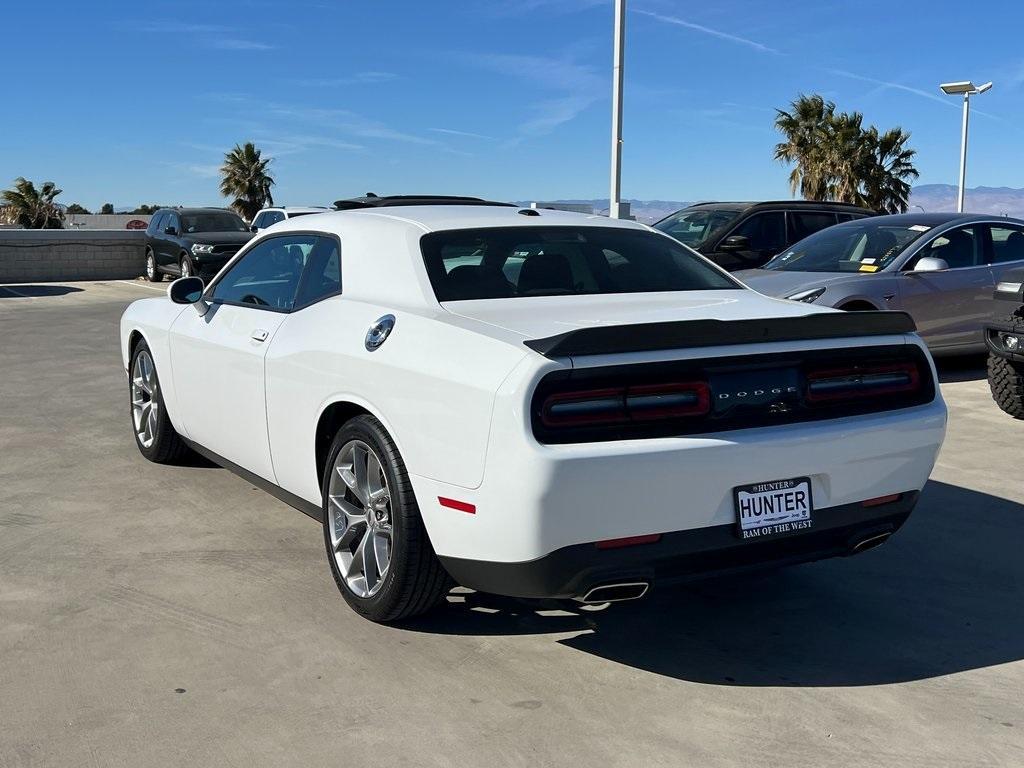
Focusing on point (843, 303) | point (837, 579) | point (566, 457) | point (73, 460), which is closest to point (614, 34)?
point (843, 303)

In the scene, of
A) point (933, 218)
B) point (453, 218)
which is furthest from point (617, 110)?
point (453, 218)

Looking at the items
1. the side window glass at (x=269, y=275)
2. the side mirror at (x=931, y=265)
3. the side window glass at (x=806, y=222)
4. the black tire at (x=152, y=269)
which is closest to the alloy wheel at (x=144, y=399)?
the side window glass at (x=269, y=275)

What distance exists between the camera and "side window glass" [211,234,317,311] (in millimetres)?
4949

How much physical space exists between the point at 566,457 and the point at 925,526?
2904mm

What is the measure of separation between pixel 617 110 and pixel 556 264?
13.8 metres

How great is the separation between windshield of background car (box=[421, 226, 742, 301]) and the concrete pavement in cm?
127

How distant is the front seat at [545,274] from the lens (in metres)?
4.46

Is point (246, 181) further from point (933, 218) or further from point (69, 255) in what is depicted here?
point (933, 218)

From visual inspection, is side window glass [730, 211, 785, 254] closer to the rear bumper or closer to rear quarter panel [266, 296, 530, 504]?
rear quarter panel [266, 296, 530, 504]

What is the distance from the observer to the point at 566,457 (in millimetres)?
3254

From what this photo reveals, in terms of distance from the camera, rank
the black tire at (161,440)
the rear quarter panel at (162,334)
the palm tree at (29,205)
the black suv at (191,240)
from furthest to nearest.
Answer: the palm tree at (29,205) → the black suv at (191,240) → the black tire at (161,440) → the rear quarter panel at (162,334)

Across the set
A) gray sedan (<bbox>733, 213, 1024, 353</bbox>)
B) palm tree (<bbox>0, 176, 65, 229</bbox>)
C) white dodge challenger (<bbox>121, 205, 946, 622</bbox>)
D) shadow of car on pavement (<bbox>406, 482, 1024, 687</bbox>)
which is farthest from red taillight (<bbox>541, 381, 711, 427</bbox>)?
palm tree (<bbox>0, 176, 65, 229</bbox>)

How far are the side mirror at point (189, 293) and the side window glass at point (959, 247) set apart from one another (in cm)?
731

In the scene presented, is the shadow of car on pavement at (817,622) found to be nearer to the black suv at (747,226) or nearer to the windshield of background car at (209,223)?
the black suv at (747,226)
